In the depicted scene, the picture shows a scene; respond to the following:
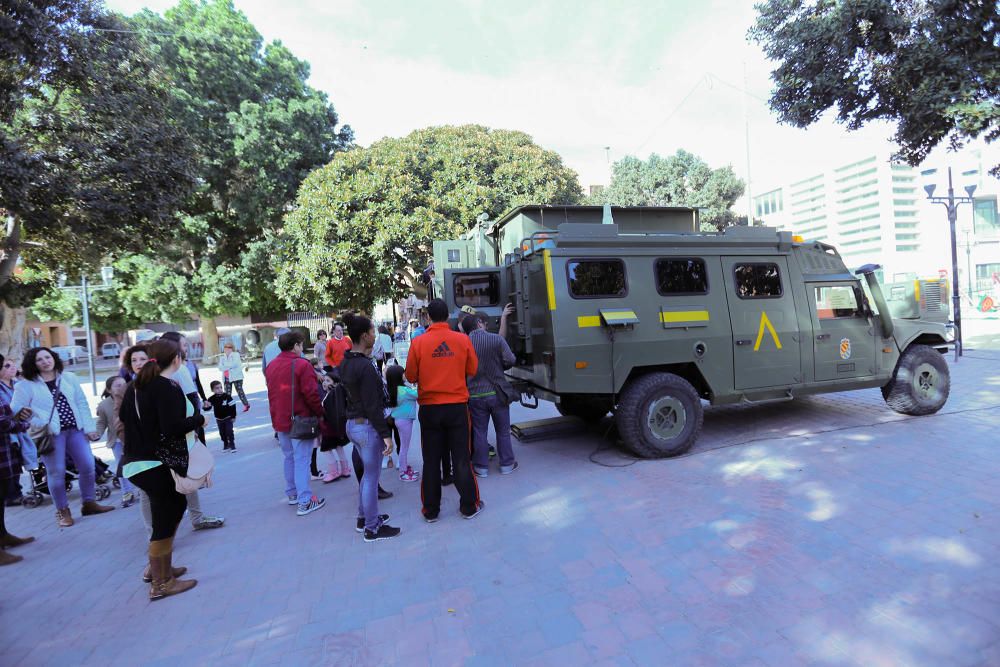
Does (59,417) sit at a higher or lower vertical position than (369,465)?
higher

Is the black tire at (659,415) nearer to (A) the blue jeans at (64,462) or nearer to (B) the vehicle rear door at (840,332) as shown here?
(B) the vehicle rear door at (840,332)

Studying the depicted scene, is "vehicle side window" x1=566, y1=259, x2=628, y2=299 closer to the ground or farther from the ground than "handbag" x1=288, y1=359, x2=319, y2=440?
farther from the ground

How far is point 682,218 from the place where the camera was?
10.7 meters

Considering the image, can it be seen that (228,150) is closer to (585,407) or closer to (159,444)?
(585,407)

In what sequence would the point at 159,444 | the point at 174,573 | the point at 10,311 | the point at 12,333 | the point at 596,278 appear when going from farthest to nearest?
the point at 12,333 → the point at 10,311 → the point at 596,278 → the point at 174,573 → the point at 159,444

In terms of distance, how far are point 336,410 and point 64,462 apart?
2.91 m

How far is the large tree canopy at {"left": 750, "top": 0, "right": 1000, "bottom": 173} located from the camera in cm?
652

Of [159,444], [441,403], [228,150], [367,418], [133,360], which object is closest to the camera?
[159,444]

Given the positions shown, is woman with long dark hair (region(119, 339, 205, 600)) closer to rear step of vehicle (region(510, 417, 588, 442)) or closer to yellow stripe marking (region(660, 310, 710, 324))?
rear step of vehicle (region(510, 417, 588, 442))

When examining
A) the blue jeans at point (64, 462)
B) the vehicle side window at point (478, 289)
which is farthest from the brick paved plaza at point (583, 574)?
the vehicle side window at point (478, 289)

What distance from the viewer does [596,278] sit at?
19.5 feet

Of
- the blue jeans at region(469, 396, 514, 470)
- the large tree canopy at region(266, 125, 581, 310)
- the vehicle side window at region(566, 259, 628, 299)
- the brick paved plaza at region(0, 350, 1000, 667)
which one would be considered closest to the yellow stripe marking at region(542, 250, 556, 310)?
the vehicle side window at region(566, 259, 628, 299)

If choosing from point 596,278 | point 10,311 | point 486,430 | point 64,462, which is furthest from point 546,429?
point 10,311

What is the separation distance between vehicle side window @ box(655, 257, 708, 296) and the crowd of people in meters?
2.08
